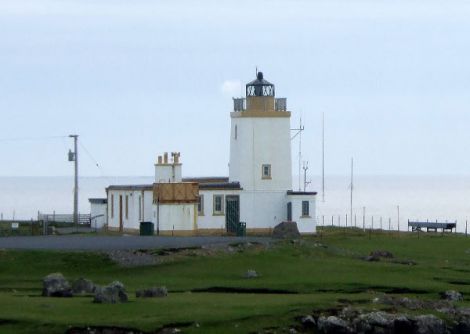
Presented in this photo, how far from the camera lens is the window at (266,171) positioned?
234 feet

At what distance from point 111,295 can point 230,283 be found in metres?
7.51

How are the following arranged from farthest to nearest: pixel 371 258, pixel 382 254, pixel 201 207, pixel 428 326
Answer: pixel 201 207
pixel 382 254
pixel 371 258
pixel 428 326

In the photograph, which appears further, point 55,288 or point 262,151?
point 262,151

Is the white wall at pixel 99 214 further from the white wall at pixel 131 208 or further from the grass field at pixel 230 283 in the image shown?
the grass field at pixel 230 283

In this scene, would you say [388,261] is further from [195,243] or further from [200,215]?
[200,215]

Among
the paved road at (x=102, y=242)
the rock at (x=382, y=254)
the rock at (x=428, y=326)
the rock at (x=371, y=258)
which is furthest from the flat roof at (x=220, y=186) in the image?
the rock at (x=428, y=326)

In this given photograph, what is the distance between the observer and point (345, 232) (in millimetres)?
75875

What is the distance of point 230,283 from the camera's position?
45.0 meters

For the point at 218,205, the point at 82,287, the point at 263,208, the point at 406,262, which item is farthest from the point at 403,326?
the point at 263,208

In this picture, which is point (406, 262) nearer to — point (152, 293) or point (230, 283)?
point (230, 283)

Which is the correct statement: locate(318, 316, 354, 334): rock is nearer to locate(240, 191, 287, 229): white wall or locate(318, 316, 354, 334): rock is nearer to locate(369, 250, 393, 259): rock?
locate(369, 250, 393, 259): rock

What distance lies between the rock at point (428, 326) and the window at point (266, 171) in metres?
34.0

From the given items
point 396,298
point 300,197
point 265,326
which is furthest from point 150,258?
point 300,197

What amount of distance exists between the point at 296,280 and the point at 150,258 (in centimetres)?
677
